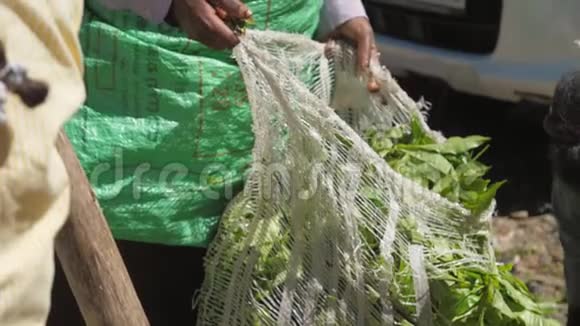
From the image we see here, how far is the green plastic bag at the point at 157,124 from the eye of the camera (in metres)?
1.87

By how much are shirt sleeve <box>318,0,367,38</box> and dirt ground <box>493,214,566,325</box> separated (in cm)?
105

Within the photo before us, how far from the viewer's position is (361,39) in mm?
2197

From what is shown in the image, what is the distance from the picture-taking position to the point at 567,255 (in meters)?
1.91

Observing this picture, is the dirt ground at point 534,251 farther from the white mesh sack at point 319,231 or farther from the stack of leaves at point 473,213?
the white mesh sack at point 319,231

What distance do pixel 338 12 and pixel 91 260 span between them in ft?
3.47

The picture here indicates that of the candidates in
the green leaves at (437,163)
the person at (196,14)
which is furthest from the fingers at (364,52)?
the person at (196,14)

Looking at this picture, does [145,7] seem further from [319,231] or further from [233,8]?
[319,231]

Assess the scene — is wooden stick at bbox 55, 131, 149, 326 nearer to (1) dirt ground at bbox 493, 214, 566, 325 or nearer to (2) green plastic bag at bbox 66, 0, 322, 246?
(2) green plastic bag at bbox 66, 0, 322, 246

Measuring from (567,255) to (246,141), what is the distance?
2.12 feet

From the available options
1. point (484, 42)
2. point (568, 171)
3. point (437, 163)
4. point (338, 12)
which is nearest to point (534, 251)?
point (484, 42)

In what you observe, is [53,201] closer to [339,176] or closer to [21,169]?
[21,169]

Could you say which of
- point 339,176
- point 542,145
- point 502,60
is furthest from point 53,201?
point 542,145

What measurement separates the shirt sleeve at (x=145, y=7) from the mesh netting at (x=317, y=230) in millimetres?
160

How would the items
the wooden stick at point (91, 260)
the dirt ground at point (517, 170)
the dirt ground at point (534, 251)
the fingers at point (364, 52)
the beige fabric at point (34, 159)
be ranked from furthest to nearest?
the dirt ground at point (517, 170) < the dirt ground at point (534, 251) < the fingers at point (364, 52) < the wooden stick at point (91, 260) < the beige fabric at point (34, 159)
